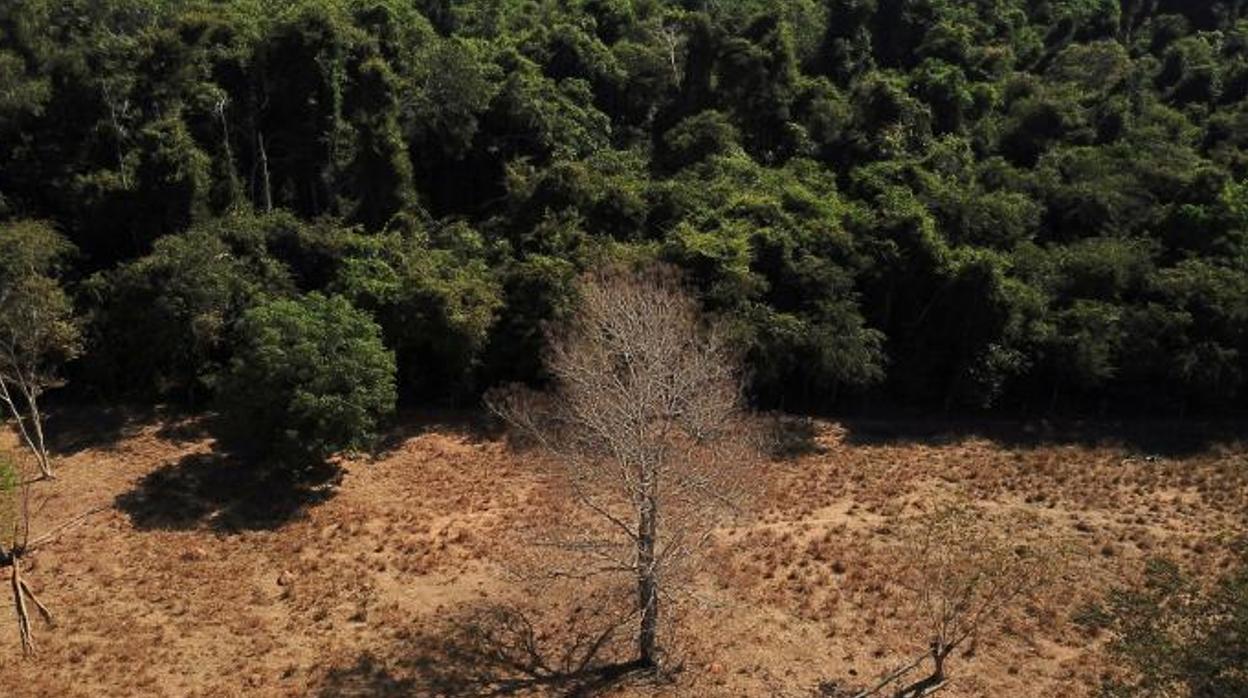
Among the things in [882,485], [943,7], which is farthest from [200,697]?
[943,7]

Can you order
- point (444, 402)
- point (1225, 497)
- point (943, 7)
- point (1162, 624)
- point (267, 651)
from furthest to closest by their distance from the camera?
point (943, 7)
point (444, 402)
point (1225, 497)
point (267, 651)
point (1162, 624)

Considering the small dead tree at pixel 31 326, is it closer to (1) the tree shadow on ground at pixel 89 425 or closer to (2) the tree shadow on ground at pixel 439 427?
(1) the tree shadow on ground at pixel 89 425

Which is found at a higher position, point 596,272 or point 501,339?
point 596,272

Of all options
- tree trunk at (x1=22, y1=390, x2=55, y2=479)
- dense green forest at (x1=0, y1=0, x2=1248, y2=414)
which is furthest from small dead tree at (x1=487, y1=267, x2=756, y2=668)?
tree trunk at (x1=22, y1=390, x2=55, y2=479)

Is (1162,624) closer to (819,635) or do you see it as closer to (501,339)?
(819,635)

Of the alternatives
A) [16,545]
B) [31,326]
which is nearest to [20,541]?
[16,545]

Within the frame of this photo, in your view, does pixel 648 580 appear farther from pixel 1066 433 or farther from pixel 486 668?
pixel 1066 433

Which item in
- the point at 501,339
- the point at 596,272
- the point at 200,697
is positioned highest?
the point at 596,272
